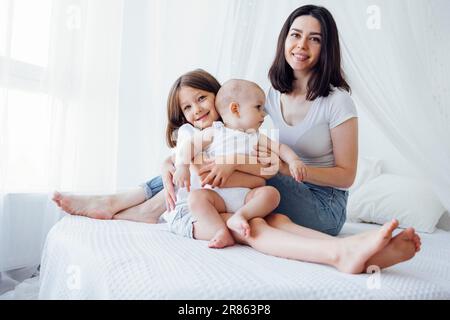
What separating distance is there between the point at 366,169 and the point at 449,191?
78 cm

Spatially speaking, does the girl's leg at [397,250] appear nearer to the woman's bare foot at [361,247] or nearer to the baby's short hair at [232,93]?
the woman's bare foot at [361,247]

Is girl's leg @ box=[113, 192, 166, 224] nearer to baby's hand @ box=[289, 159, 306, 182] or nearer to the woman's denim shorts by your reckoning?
the woman's denim shorts

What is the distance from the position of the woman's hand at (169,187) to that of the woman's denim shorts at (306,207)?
33cm

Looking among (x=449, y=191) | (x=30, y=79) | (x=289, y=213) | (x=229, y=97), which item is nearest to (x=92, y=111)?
(x=30, y=79)

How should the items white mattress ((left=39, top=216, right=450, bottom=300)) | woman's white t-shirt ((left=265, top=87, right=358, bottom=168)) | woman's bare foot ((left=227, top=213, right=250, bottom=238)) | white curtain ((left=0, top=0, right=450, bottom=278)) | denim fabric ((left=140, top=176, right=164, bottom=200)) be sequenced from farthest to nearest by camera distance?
denim fabric ((left=140, top=176, right=164, bottom=200)), white curtain ((left=0, top=0, right=450, bottom=278)), woman's white t-shirt ((left=265, top=87, right=358, bottom=168)), woman's bare foot ((left=227, top=213, right=250, bottom=238)), white mattress ((left=39, top=216, right=450, bottom=300))

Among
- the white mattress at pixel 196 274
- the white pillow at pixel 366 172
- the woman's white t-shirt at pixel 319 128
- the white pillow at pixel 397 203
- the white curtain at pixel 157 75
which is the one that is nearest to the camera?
the white mattress at pixel 196 274

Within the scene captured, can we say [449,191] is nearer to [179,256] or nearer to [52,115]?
[179,256]

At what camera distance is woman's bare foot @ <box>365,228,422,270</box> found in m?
0.88

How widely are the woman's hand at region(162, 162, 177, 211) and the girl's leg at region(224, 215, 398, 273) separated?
1.13ft

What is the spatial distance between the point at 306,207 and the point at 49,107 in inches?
45.8

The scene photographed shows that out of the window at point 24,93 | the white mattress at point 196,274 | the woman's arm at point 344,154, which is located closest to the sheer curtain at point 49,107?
the window at point 24,93

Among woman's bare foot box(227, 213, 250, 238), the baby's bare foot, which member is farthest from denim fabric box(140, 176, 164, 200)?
woman's bare foot box(227, 213, 250, 238)

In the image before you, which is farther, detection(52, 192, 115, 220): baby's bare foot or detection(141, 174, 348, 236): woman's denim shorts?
detection(52, 192, 115, 220): baby's bare foot

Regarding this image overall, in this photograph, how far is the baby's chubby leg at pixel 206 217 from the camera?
3.77ft
